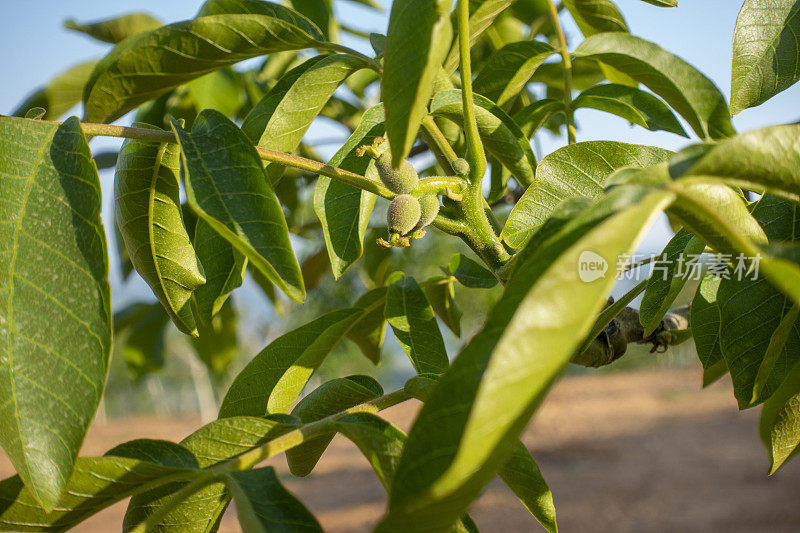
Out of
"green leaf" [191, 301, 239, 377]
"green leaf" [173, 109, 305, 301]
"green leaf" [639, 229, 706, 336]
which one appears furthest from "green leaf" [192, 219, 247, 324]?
"green leaf" [191, 301, 239, 377]

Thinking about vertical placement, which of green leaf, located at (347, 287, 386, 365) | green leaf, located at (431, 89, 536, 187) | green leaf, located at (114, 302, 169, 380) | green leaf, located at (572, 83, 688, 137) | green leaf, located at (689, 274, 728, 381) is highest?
green leaf, located at (572, 83, 688, 137)

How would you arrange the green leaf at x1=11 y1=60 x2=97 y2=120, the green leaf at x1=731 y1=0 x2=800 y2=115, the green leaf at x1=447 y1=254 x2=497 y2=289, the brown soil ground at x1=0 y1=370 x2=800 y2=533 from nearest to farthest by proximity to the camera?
the green leaf at x1=731 y1=0 x2=800 y2=115
the green leaf at x1=447 y1=254 x2=497 y2=289
the green leaf at x1=11 y1=60 x2=97 y2=120
the brown soil ground at x1=0 y1=370 x2=800 y2=533

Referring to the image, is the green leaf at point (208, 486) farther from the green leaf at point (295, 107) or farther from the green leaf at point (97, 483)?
the green leaf at point (295, 107)

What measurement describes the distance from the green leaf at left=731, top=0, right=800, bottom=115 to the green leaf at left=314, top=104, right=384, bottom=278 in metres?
0.37

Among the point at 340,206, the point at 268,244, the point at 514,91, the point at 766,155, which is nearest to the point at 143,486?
the point at 268,244

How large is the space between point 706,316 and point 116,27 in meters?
1.05

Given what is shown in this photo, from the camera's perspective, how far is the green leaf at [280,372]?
0.69m

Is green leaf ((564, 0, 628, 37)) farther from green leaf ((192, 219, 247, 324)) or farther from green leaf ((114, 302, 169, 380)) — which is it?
green leaf ((114, 302, 169, 380))

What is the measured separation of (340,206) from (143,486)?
32 centimetres

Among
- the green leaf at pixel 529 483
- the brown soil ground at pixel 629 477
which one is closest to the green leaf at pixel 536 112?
the green leaf at pixel 529 483

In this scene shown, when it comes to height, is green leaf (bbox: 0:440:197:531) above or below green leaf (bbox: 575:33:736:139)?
below

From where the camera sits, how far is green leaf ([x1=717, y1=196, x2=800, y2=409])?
1.74 ft

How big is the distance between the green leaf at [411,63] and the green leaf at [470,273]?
42cm

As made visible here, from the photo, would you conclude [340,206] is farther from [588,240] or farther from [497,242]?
[588,240]
